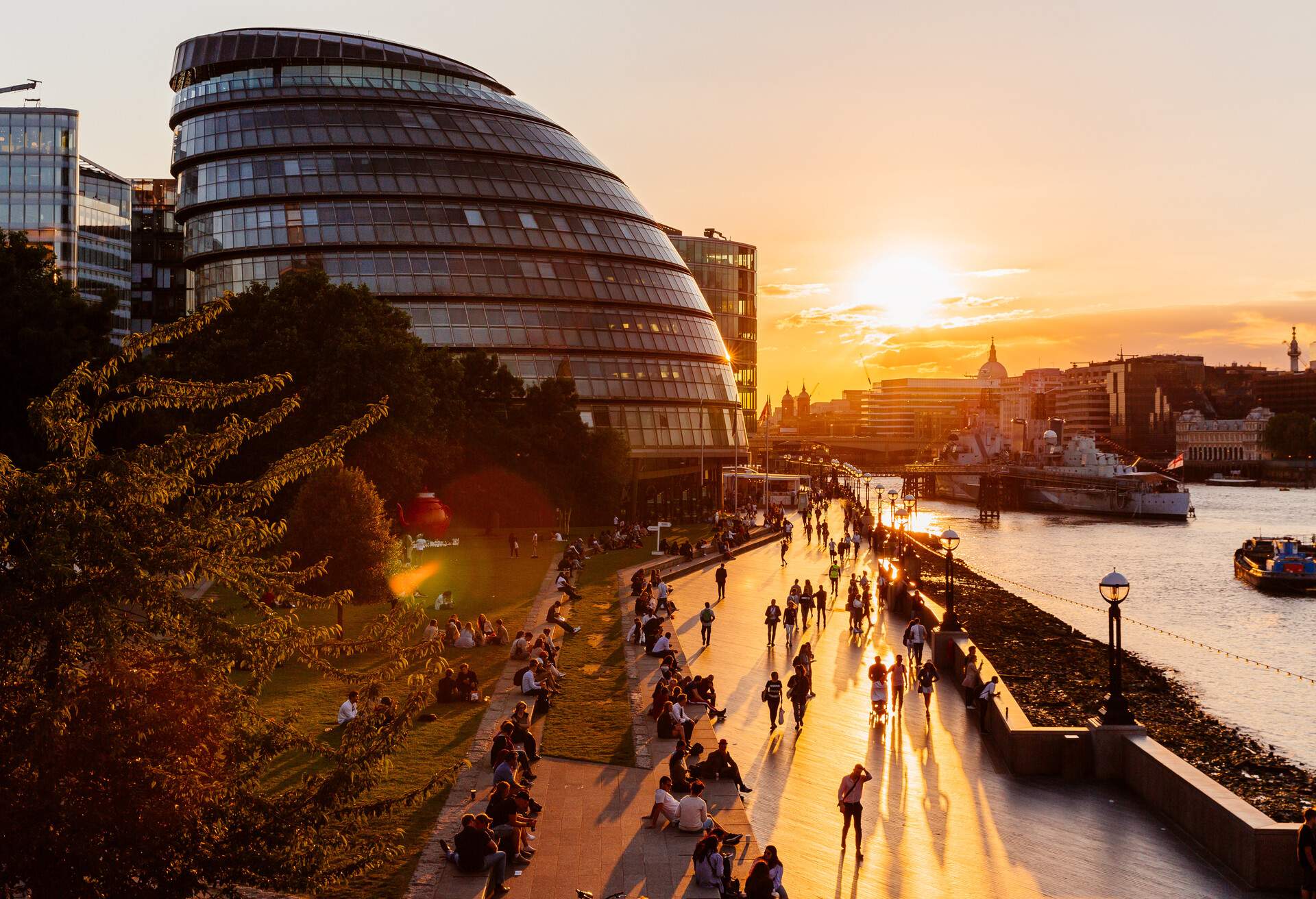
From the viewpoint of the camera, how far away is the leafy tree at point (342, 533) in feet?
114

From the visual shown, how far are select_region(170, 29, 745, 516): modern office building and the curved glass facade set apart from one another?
14 centimetres

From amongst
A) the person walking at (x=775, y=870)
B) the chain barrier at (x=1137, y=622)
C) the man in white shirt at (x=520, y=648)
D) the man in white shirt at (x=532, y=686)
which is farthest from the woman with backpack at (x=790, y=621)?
the person walking at (x=775, y=870)

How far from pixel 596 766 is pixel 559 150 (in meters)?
78.7

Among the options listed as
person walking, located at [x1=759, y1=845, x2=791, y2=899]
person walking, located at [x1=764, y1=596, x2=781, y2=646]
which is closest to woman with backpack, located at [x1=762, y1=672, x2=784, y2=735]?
person walking, located at [x1=764, y1=596, x2=781, y2=646]

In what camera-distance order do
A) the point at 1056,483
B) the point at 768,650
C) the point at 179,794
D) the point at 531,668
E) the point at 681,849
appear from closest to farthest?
the point at 179,794 < the point at 681,849 < the point at 531,668 < the point at 768,650 < the point at 1056,483

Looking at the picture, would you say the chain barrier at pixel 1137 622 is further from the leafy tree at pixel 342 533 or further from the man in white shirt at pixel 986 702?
the leafy tree at pixel 342 533

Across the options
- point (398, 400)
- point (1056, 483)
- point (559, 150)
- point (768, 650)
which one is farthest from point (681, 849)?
point (1056, 483)

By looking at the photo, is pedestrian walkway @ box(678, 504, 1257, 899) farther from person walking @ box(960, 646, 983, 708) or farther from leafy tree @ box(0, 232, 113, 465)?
leafy tree @ box(0, 232, 113, 465)

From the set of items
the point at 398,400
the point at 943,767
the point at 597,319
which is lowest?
the point at 943,767

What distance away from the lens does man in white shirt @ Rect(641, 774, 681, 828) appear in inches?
787

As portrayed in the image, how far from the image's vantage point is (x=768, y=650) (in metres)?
40.0

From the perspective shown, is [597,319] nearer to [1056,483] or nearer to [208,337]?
[208,337]

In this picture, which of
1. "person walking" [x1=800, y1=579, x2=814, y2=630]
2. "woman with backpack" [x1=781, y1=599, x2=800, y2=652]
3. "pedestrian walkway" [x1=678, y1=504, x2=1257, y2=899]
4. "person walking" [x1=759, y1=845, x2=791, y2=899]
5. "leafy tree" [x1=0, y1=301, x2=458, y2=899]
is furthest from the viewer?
"person walking" [x1=800, y1=579, x2=814, y2=630]

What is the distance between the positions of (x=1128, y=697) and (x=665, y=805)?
2632 cm
